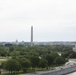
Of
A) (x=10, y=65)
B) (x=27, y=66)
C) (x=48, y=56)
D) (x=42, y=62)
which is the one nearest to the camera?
(x=10, y=65)

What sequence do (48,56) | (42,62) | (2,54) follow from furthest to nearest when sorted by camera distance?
(2,54), (48,56), (42,62)

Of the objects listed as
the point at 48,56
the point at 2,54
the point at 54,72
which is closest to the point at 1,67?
the point at 54,72

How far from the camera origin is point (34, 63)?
5238 cm

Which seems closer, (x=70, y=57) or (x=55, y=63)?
(x=55, y=63)

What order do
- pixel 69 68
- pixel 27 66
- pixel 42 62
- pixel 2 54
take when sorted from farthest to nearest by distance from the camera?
pixel 2 54 → pixel 69 68 → pixel 42 62 → pixel 27 66

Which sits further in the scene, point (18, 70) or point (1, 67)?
point (1, 67)

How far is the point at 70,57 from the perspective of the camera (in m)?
87.2

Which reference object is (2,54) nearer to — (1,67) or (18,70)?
(1,67)

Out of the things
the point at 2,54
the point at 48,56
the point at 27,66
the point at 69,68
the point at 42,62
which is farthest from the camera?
the point at 2,54

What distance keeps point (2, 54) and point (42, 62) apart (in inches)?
1286

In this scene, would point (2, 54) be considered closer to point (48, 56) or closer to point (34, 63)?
point (48, 56)

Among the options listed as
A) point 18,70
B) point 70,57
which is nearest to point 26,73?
point 18,70

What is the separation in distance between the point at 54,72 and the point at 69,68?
973cm

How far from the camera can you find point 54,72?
47188mm
